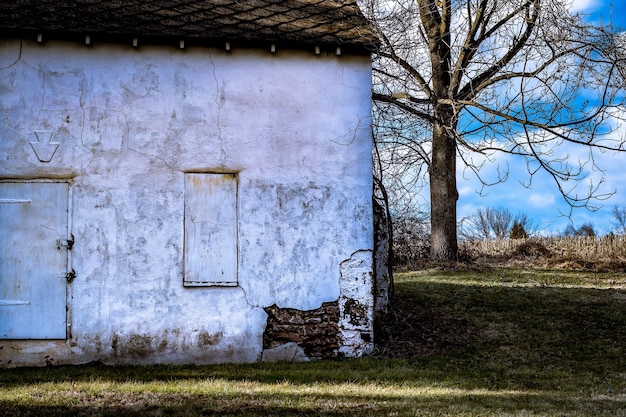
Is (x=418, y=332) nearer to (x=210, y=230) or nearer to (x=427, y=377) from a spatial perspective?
(x=427, y=377)

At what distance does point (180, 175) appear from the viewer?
10.1 meters

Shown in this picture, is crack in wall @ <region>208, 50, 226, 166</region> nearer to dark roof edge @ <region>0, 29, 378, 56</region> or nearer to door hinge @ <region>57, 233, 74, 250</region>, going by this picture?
dark roof edge @ <region>0, 29, 378, 56</region>

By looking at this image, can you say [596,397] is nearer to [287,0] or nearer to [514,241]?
[287,0]

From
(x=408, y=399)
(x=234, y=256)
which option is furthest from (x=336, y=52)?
(x=408, y=399)

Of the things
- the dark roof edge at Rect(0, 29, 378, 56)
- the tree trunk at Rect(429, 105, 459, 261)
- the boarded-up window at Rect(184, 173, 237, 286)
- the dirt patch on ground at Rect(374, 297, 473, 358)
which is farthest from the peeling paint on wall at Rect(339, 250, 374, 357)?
the tree trunk at Rect(429, 105, 459, 261)

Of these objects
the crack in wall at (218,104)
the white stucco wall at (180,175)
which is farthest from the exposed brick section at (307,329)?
the crack in wall at (218,104)

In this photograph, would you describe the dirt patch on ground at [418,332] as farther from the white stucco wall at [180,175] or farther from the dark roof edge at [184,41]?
the dark roof edge at [184,41]

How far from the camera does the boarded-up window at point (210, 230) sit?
10023mm

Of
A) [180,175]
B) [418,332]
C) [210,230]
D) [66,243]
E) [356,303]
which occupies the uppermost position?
[180,175]

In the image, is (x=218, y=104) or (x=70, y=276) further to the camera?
(x=218, y=104)

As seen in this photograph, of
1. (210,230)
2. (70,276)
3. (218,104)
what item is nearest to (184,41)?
(218,104)

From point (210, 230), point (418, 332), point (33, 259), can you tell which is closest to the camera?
point (33, 259)

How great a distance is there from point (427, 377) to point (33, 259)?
6.17 meters

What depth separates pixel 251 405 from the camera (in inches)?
281
